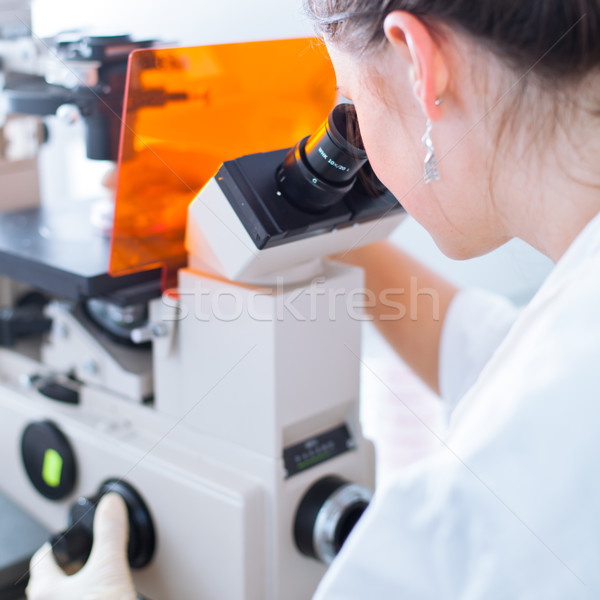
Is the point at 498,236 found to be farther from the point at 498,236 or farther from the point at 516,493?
the point at 516,493

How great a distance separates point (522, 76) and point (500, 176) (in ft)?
0.27

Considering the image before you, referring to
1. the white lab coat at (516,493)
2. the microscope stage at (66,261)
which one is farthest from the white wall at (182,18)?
the white lab coat at (516,493)

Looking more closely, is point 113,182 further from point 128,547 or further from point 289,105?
point 128,547

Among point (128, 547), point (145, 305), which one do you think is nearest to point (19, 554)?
point (128, 547)

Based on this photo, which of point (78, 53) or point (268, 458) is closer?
point (268, 458)

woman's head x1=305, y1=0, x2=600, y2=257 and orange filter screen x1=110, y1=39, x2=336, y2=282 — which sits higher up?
woman's head x1=305, y1=0, x2=600, y2=257

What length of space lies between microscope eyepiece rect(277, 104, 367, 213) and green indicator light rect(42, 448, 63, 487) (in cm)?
51

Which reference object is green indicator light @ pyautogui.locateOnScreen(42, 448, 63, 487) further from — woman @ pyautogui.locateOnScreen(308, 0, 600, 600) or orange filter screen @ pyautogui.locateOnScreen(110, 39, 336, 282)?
woman @ pyautogui.locateOnScreen(308, 0, 600, 600)

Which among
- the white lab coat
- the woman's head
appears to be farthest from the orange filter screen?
the white lab coat

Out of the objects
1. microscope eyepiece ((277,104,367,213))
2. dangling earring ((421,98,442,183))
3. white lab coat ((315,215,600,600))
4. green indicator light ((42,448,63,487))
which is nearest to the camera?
white lab coat ((315,215,600,600))

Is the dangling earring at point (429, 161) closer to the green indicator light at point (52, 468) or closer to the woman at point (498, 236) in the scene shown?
the woman at point (498, 236)

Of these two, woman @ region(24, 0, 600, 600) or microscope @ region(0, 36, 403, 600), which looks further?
microscope @ region(0, 36, 403, 600)

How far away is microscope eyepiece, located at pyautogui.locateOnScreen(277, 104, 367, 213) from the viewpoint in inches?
29.5

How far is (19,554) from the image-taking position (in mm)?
995
